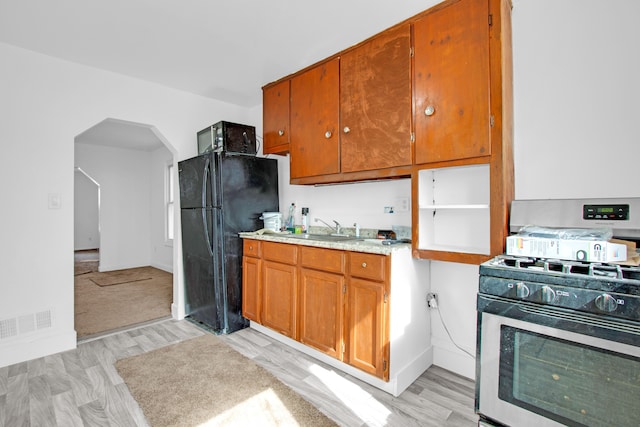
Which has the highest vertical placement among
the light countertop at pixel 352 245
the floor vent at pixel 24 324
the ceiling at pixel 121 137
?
the ceiling at pixel 121 137

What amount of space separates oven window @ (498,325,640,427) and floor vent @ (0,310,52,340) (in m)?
3.41

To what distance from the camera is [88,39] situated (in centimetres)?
246

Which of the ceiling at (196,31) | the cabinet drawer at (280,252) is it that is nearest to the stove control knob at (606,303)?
the cabinet drawer at (280,252)

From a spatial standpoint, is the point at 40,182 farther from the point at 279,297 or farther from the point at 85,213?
the point at 85,213

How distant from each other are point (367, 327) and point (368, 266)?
0.40 m

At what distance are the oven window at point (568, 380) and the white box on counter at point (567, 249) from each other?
0.36 metres

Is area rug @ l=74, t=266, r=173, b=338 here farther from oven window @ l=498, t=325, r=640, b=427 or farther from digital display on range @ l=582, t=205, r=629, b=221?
digital display on range @ l=582, t=205, r=629, b=221

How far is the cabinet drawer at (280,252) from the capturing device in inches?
100

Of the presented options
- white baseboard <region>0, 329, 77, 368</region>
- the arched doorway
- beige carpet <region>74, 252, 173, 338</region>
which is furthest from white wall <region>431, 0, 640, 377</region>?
the arched doorway

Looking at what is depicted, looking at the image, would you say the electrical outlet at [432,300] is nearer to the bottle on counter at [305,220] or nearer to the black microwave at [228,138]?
the bottle on counter at [305,220]

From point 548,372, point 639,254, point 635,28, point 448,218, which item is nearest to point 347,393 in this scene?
point 548,372

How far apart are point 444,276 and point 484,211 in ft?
1.83

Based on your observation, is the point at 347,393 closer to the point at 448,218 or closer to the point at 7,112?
the point at 448,218

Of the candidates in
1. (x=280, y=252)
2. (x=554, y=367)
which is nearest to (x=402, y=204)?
(x=280, y=252)
